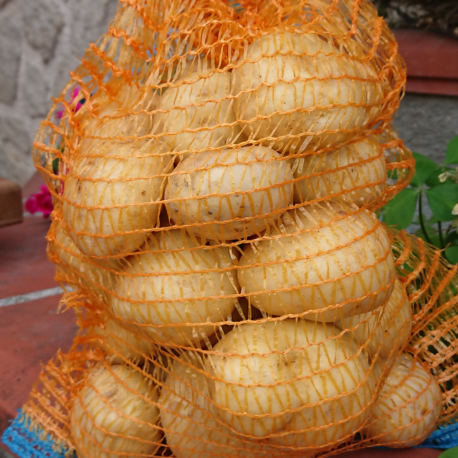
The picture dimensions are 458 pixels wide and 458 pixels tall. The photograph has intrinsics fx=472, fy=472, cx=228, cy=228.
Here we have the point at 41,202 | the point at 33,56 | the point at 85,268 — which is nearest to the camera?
the point at 85,268

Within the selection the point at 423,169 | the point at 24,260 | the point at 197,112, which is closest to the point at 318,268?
the point at 197,112

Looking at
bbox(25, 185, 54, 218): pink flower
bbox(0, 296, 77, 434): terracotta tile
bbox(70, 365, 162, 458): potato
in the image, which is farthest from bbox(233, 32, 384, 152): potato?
bbox(25, 185, 54, 218): pink flower

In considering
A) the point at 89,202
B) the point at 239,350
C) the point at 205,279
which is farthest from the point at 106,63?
the point at 239,350

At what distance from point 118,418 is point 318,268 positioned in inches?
19.9

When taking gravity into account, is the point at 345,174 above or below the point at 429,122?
above

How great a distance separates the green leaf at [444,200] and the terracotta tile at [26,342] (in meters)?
1.13

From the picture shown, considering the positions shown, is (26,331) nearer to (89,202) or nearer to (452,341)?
(89,202)

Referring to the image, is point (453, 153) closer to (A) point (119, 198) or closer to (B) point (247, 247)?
(B) point (247, 247)

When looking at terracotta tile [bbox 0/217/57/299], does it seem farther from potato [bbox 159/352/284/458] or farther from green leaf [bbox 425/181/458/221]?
green leaf [bbox 425/181/458/221]

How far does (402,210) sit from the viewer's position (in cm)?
133

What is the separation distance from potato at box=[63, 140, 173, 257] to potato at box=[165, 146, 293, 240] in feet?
0.17

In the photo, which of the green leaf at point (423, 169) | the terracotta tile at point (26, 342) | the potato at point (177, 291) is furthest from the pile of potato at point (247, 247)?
the green leaf at point (423, 169)

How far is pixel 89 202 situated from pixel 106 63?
1.04 feet

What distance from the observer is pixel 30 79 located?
364 cm
